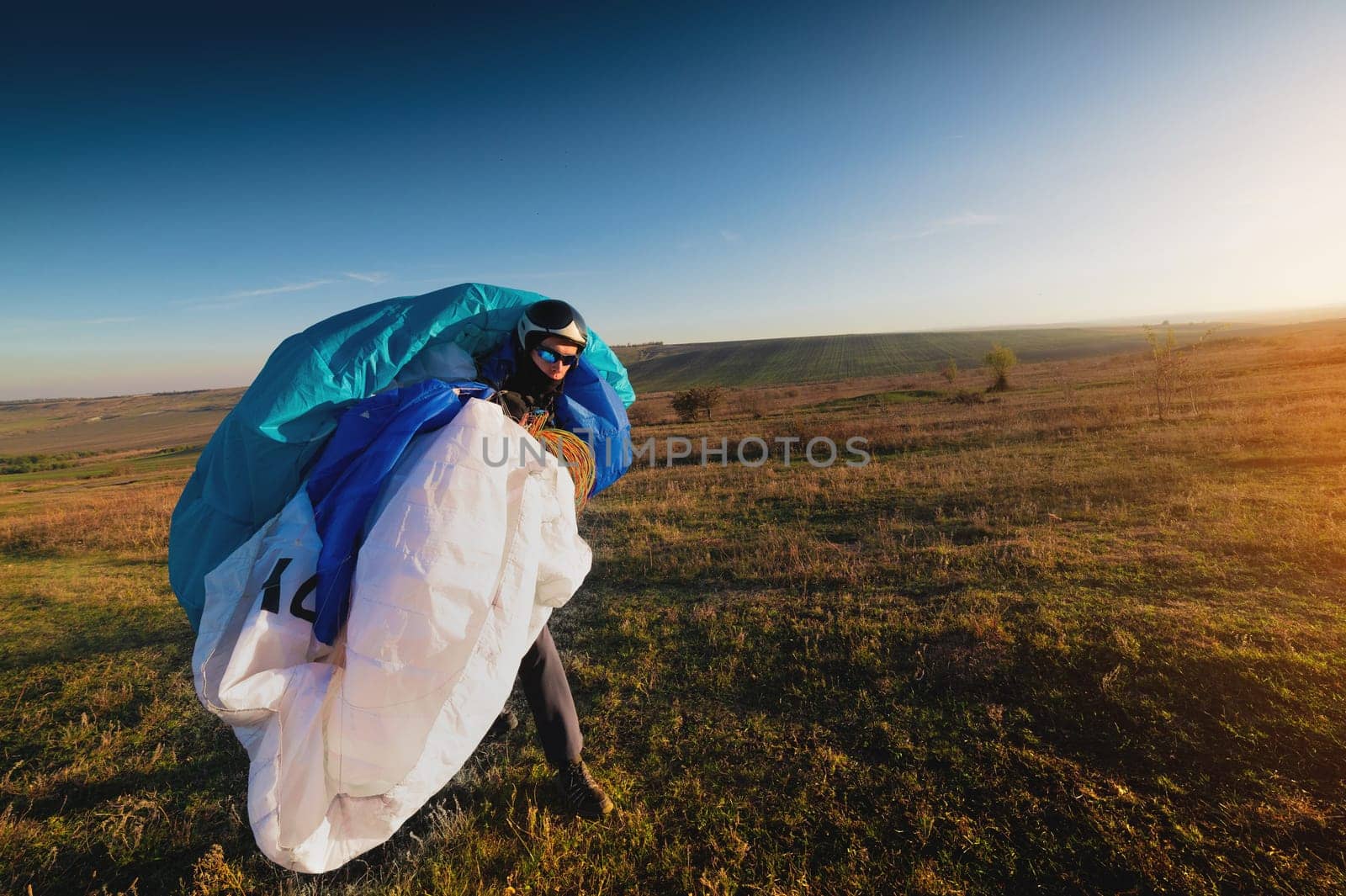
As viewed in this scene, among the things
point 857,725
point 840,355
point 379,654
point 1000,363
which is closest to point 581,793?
point 379,654

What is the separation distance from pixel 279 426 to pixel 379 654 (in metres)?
1.26

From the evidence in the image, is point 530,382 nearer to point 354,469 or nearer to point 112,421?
point 354,469

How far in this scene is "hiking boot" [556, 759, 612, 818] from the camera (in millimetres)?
2793

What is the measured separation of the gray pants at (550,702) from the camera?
9.06 feet

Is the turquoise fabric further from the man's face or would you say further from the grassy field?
the grassy field

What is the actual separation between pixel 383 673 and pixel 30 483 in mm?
54432

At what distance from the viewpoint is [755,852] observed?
255cm

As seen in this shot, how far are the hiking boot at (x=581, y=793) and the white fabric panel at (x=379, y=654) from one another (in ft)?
3.14

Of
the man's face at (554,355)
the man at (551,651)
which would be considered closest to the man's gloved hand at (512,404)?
the man at (551,651)

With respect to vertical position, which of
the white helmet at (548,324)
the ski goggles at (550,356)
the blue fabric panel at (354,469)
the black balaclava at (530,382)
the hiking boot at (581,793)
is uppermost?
the white helmet at (548,324)

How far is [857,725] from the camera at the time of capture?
3.33 metres

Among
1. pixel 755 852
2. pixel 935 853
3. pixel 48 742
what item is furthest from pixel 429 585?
pixel 48 742

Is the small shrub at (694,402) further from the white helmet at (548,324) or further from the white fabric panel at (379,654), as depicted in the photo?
the white fabric panel at (379,654)

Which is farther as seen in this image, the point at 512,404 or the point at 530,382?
the point at 530,382
